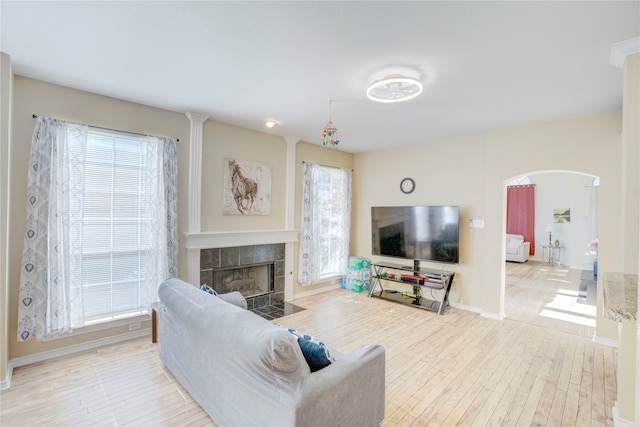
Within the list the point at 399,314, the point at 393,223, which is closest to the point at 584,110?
the point at 393,223

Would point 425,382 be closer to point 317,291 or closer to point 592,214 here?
point 317,291

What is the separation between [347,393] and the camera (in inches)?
67.3

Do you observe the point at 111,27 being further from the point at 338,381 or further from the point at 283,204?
the point at 283,204

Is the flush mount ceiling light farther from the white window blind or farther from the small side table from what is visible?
the small side table

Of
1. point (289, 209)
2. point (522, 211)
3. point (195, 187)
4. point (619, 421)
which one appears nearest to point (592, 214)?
point (522, 211)

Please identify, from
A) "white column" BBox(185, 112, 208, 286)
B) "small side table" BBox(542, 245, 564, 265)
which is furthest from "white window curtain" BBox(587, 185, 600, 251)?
"white column" BBox(185, 112, 208, 286)

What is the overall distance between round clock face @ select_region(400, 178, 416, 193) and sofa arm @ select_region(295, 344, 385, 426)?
3.64m

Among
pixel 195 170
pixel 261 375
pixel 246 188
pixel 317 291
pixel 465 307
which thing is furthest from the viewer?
pixel 317 291

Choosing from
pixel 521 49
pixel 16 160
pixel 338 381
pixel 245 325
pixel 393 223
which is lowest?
pixel 338 381

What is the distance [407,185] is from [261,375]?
430 centimetres

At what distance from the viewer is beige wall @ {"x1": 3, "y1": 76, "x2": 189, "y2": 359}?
2701 mm

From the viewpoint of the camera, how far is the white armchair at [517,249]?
333 inches

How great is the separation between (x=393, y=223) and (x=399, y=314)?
5.08 feet

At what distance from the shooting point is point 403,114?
356 cm
